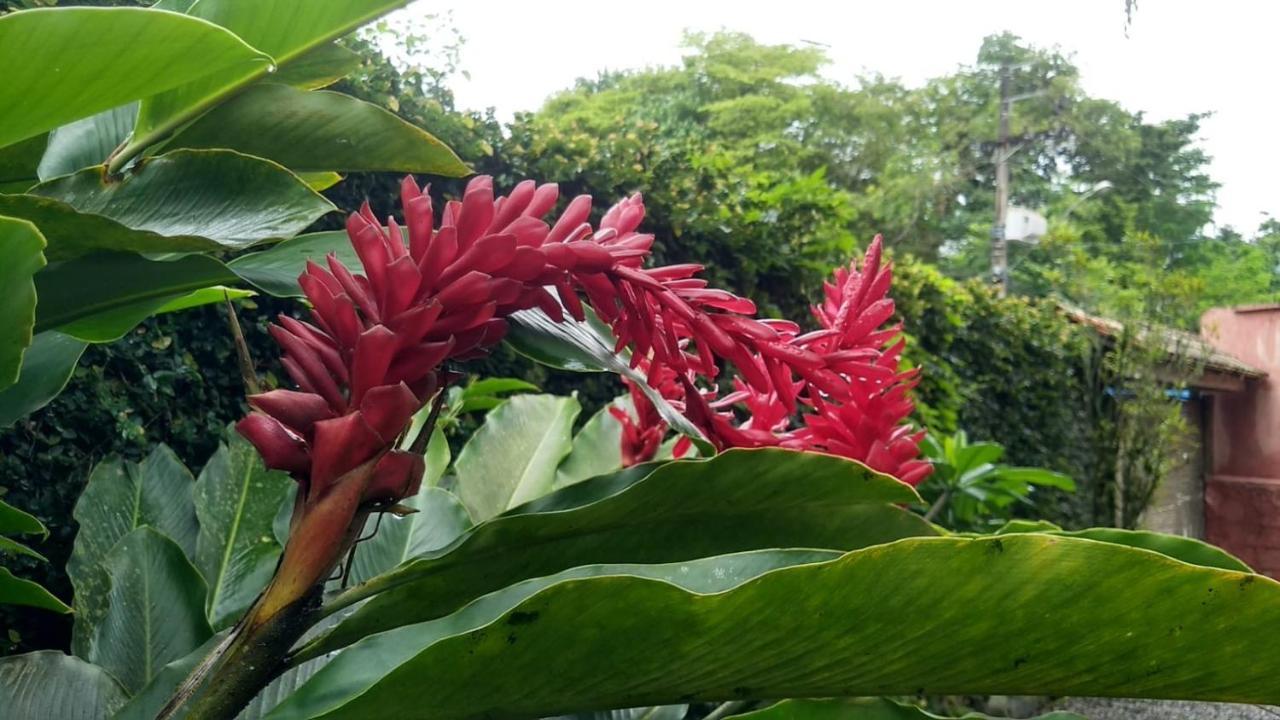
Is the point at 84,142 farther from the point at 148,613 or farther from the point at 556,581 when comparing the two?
the point at 556,581

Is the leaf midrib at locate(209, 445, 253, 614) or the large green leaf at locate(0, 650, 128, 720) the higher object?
the large green leaf at locate(0, 650, 128, 720)

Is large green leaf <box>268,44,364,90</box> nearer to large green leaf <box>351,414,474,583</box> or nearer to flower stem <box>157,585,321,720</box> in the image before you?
large green leaf <box>351,414,474,583</box>

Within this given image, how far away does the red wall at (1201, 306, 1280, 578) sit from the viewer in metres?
11.5

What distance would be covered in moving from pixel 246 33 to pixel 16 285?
37 centimetres

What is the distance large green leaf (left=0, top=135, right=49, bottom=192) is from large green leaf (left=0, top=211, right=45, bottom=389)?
31 centimetres

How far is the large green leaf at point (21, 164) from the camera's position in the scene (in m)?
0.78

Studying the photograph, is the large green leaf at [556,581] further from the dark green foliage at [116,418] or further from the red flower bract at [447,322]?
the dark green foliage at [116,418]

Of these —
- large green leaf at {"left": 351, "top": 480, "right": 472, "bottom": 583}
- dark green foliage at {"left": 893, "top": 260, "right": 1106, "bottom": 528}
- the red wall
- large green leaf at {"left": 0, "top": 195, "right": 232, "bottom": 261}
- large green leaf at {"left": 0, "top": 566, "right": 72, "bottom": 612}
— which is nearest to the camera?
large green leaf at {"left": 0, "top": 195, "right": 232, "bottom": 261}

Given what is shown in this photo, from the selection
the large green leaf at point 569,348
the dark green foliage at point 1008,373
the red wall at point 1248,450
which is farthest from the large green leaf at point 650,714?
the red wall at point 1248,450

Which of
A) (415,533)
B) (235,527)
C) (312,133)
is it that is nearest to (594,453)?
(415,533)

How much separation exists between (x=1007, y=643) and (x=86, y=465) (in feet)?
6.92

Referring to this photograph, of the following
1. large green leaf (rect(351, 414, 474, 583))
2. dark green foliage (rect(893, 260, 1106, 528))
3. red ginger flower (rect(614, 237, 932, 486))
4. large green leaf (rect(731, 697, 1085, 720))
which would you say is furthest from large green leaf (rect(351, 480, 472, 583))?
dark green foliage (rect(893, 260, 1106, 528))

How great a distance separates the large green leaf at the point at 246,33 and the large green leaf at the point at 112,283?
12 cm

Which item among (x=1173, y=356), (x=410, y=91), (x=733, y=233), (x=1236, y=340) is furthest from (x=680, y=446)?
(x=1236, y=340)
